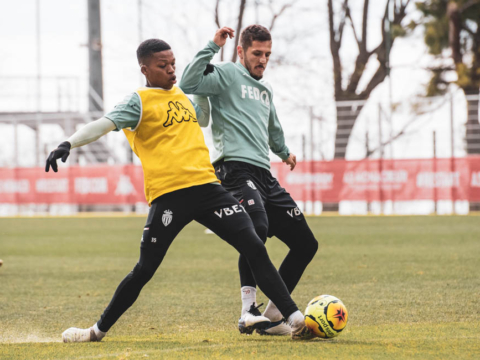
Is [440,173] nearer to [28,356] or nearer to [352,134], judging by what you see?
[352,134]

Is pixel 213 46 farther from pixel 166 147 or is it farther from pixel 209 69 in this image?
pixel 166 147

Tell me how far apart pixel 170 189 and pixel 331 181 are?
18470 mm

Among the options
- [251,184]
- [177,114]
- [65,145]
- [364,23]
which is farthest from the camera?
[364,23]

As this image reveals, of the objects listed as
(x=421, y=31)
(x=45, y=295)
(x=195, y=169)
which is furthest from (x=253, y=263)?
(x=421, y=31)

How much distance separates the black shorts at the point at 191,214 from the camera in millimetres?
4809

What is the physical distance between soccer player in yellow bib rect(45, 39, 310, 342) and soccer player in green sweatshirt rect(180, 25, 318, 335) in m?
0.35

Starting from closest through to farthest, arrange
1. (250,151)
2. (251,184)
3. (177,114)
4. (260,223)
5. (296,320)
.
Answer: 1. (296,320)
2. (177,114)
3. (260,223)
4. (251,184)
5. (250,151)

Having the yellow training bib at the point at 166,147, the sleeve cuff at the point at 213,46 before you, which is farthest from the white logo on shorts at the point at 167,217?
the sleeve cuff at the point at 213,46

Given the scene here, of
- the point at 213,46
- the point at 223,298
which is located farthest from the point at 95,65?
the point at 213,46

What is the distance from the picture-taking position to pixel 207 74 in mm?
5328

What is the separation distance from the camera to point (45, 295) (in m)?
7.86

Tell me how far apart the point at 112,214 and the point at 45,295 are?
19030 millimetres

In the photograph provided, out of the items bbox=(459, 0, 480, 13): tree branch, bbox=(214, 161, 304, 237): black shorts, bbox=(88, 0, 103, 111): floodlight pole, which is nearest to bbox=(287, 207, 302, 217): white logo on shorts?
bbox=(214, 161, 304, 237): black shorts

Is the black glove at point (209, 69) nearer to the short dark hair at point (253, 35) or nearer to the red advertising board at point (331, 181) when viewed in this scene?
the short dark hair at point (253, 35)
